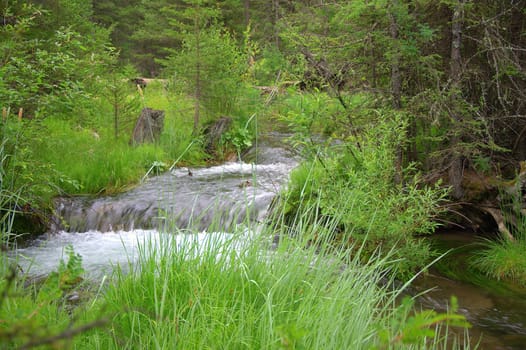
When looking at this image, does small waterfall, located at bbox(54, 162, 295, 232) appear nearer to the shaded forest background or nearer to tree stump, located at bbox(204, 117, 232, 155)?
the shaded forest background

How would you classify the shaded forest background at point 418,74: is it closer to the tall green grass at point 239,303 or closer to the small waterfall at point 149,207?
the small waterfall at point 149,207

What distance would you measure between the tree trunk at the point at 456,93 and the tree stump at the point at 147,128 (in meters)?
5.86

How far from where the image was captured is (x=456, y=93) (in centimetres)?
536

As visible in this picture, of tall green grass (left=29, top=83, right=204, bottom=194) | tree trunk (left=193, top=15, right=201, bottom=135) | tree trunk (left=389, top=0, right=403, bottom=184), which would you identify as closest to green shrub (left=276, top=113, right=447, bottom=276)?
tree trunk (left=389, top=0, right=403, bottom=184)

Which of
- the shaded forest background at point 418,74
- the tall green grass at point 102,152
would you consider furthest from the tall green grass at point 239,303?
the tall green grass at point 102,152

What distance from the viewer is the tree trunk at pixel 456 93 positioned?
5359 millimetres

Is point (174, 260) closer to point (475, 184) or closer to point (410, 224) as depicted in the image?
point (410, 224)

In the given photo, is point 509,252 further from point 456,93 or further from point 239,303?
point 239,303

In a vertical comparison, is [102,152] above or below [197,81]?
below

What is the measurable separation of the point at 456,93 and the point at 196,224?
150 inches

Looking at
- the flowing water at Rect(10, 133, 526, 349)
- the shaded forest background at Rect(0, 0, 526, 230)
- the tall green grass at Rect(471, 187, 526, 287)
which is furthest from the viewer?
the shaded forest background at Rect(0, 0, 526, 230)

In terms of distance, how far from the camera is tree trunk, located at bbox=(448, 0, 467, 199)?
17.6 feet

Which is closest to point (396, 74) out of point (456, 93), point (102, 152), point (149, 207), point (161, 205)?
point (456, 93)

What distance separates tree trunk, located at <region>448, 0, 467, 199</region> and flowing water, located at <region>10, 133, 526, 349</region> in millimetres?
1366
